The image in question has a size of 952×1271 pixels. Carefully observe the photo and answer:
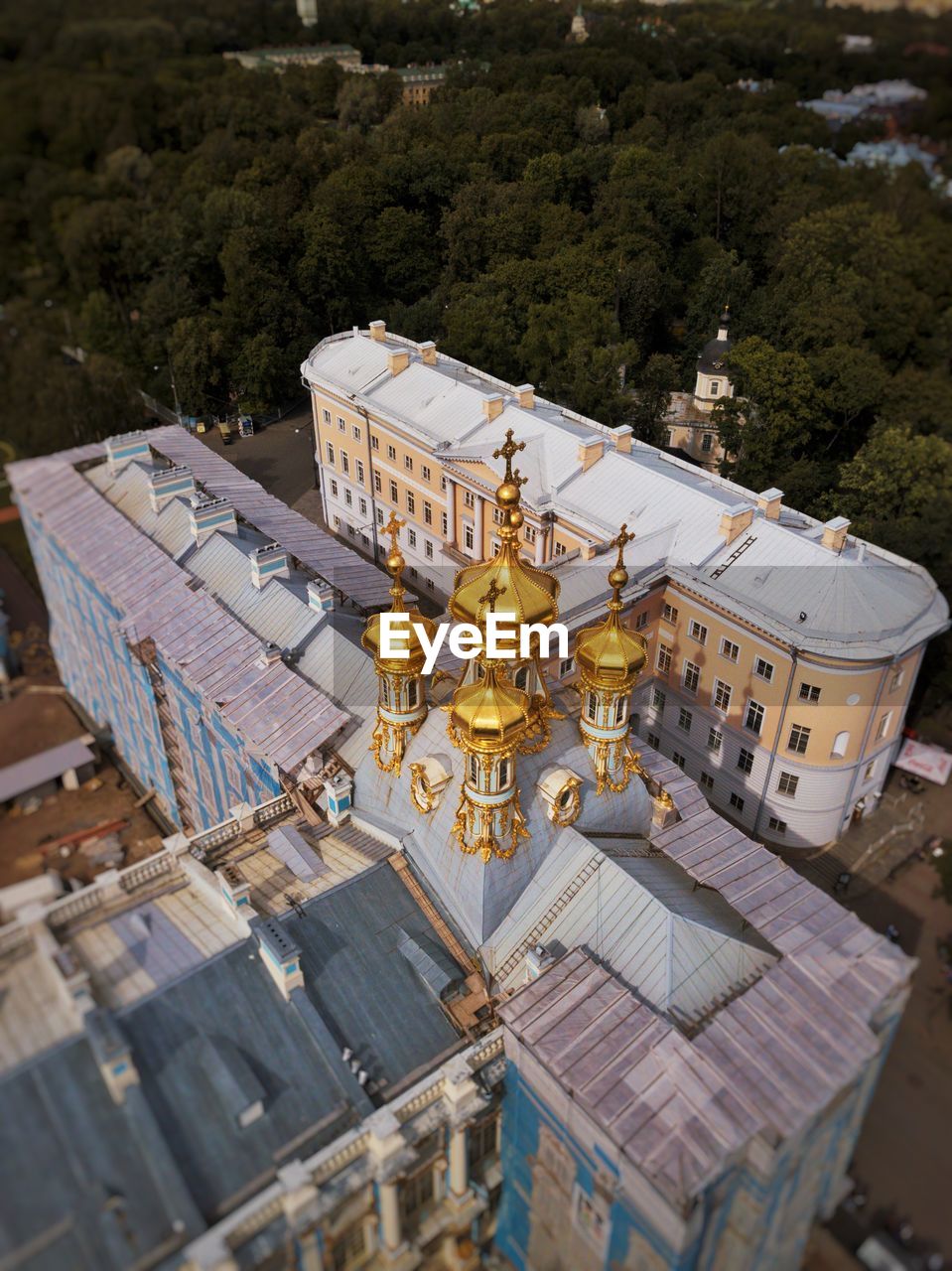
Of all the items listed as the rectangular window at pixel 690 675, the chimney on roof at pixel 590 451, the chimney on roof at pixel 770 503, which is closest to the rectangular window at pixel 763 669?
the rectangular window at pixel 690 675

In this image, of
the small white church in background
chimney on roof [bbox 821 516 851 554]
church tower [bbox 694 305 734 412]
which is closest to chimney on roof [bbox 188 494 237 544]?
chimney on roof [bbox 821 516 851 554]

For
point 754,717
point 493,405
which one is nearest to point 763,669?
point 754,717

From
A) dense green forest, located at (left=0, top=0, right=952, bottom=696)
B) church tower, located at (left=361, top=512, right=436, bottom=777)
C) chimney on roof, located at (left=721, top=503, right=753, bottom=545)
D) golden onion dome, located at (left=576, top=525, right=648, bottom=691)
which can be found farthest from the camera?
dense green forest, located at (left=0, top=0, right=952, bottom=696)

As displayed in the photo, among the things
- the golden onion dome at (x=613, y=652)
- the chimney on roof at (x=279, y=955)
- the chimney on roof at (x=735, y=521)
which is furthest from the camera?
the chimney on roof at (x=735, y=521)

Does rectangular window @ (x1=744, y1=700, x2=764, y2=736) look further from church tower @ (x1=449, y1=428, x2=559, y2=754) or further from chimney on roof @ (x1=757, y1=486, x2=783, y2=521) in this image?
church tower @ (x1=449, y1=428, x2=559, y2=754)

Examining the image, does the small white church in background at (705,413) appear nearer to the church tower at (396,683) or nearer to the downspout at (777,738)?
the downspout at (777,738)

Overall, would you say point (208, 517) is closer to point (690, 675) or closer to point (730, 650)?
point (690, 675)
